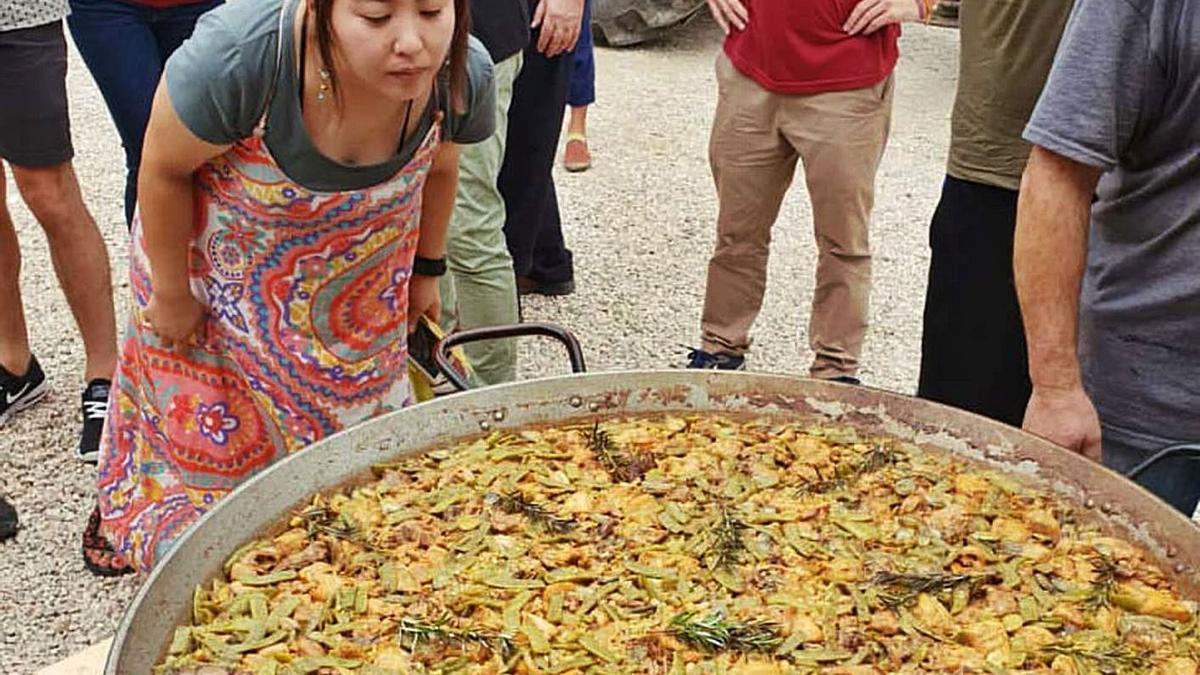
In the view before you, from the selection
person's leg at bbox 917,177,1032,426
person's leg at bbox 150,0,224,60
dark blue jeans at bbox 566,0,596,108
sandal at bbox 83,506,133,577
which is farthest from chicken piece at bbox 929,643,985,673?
dark blue jeans at bbox 566,0,596,108

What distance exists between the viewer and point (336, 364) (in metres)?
2.24

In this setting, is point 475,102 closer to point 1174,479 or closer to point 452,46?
point 452,46

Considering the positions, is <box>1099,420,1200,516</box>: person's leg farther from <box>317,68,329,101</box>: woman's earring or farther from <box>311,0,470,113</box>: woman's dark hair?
<box>317,68,329,101</box>: woman's earring

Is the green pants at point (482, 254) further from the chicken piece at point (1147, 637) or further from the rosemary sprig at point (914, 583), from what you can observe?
the chicken piece at point (1147, 637)

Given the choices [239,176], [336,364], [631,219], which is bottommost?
[631,219]

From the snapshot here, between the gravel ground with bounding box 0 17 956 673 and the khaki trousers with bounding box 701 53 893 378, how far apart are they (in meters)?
0.32

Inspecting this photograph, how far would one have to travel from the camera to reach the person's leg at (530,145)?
3877 mm

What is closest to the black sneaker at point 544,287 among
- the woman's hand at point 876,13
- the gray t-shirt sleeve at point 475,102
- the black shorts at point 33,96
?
the woman's hand at point 876,13

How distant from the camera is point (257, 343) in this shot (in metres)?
2.18

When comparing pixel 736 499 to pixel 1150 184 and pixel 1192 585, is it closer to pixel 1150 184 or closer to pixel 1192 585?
pixel 1192 585

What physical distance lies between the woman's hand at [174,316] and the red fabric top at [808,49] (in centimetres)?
202

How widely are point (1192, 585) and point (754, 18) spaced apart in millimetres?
2550

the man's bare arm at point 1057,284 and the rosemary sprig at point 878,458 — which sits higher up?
the man's bare arm at point 1057,284

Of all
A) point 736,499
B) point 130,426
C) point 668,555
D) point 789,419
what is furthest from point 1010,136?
point 130,426
